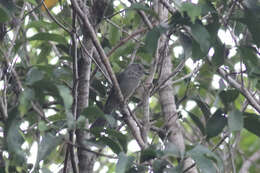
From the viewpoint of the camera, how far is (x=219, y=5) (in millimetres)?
4484

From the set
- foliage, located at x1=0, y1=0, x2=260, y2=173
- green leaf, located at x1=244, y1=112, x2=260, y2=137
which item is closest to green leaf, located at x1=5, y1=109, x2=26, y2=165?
foliage, located at x1=0, y1=0, x2=260, y2=173

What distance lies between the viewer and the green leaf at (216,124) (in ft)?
9.14

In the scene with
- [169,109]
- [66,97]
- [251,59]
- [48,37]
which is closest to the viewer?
[66,97]

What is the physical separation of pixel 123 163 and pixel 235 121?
0.74 meters

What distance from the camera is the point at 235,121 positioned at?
2607mm

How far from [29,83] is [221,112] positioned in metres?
1.29

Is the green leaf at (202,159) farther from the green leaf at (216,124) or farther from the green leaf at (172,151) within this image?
the green leaf at (216,124)

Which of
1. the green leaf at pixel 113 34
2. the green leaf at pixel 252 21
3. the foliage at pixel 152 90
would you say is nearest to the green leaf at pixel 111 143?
Answer: the foliage at pixel 152 90

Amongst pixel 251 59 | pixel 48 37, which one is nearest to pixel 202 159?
pixel 251 59

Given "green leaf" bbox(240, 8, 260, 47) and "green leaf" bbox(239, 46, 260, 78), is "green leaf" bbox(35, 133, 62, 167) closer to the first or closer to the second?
"green leaf" bbox(239, 46, 260, 78)

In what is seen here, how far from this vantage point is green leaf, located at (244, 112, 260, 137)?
292 cm

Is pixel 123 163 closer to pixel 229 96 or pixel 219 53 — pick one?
pixel 229 96

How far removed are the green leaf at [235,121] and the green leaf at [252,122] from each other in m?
0.32

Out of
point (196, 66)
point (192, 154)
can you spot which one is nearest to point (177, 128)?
point (196, 66)
